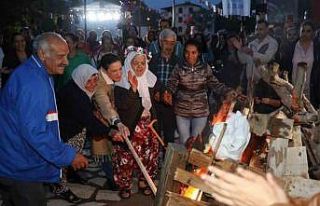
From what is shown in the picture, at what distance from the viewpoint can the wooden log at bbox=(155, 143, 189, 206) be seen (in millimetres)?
3201

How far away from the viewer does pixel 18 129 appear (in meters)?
3.57

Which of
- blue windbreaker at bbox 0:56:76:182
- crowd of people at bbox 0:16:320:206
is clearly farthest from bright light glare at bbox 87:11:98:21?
blue windbreaker at bbox 0:56:76:182

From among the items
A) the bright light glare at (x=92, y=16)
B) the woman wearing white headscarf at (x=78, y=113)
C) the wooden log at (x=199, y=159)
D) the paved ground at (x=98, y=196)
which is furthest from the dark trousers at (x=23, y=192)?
the bright light glare at (x=92, y=16)

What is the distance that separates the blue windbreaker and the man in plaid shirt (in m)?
3.29

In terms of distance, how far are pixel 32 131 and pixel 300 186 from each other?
220 cm

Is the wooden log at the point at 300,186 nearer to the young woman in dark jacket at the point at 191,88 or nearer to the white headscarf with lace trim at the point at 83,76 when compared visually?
the young woman in dark jacket at the point at 191,88

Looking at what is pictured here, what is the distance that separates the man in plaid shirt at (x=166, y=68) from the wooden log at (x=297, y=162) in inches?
129

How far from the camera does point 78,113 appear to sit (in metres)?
5.55

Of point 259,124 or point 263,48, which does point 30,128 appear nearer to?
point 259,124

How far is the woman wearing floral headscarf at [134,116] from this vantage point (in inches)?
234

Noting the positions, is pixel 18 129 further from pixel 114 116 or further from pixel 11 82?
pixel 114 116

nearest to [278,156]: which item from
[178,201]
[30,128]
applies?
[178,201]

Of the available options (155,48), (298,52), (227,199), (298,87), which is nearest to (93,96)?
(155,48)

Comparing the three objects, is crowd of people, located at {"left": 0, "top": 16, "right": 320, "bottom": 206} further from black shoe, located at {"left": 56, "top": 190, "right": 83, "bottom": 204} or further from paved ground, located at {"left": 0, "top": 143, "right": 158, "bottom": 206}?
paved ground, located at {"left": 0, "top": 143, "right": 158, "bottom": 206}
